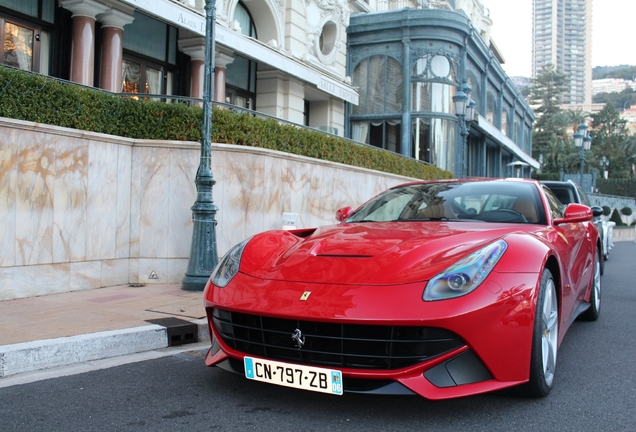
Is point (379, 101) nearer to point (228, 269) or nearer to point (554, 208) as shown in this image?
point (554, 208)

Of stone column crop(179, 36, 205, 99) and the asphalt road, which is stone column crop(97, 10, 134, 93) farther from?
the asphalt road

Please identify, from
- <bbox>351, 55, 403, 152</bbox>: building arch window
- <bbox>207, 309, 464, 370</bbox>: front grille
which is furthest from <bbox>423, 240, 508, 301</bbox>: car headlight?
<bbox>351, 55, 403, 152</bbox>: building arch window

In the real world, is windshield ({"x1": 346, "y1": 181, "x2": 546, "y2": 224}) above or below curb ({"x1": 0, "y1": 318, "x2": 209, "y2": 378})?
above

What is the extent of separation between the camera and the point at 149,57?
14.3 m

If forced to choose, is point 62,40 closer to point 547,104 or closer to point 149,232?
point 149,232

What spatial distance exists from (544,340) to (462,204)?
143 centimetres

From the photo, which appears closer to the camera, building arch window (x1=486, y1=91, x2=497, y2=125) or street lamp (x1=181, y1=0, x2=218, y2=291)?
street lamp (x1=181, y1=0, x2=218, y2=291)

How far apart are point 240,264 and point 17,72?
498 centimetres

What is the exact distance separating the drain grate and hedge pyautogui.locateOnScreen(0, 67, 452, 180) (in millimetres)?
3477

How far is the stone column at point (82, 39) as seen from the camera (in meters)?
11.6

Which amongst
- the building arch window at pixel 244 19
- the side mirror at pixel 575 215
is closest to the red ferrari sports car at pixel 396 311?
the side mirror at pixel 575 215

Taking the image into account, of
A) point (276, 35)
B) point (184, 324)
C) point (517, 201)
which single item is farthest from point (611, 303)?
point (276, 35)

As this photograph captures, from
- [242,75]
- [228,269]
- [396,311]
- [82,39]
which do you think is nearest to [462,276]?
[396,311]

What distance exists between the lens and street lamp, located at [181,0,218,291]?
738 cm
